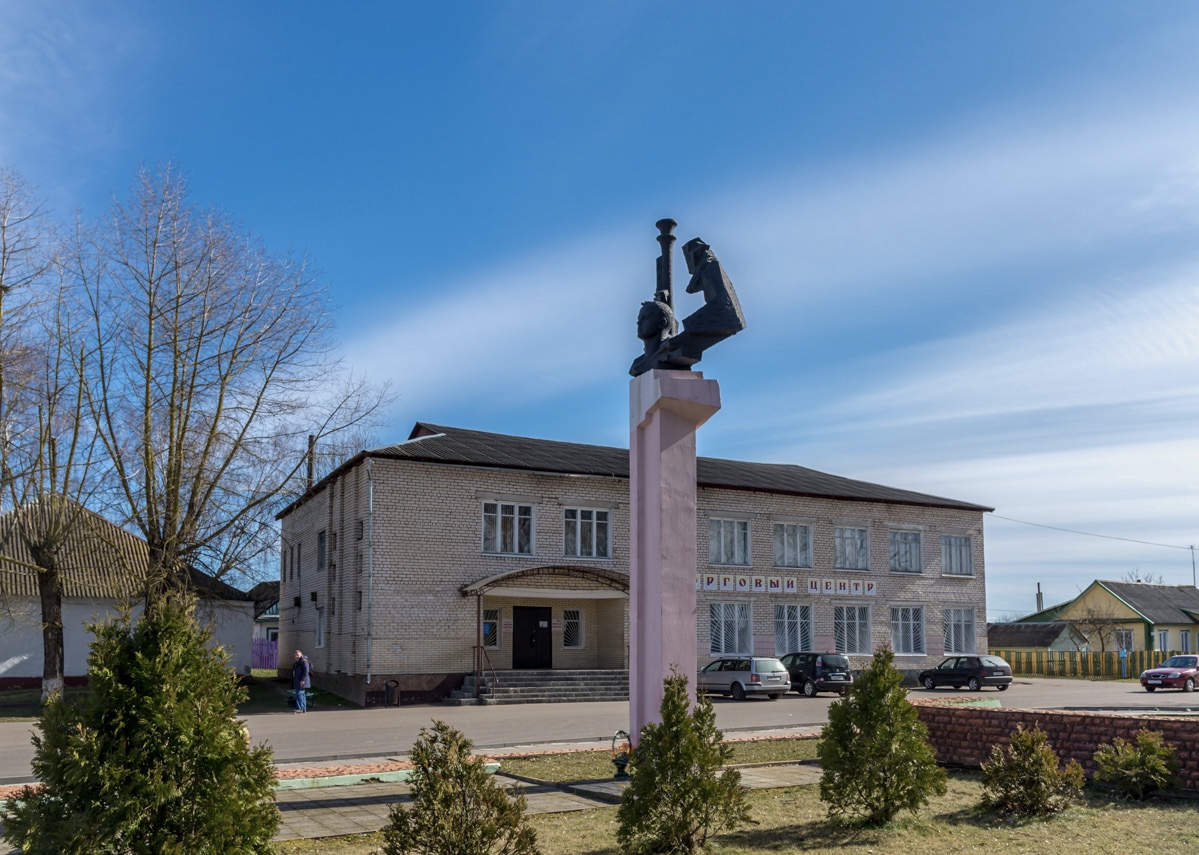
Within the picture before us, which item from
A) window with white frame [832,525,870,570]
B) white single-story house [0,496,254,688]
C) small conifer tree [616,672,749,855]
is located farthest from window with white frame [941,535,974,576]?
small conifer tree [616,672,749,855]

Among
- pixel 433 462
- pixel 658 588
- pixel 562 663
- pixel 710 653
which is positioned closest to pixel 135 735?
pixel 658 588

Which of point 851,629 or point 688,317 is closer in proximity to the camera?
point 688,317

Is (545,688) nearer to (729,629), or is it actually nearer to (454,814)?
(729,629)

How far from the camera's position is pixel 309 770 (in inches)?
520

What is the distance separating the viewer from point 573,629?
32344 mm

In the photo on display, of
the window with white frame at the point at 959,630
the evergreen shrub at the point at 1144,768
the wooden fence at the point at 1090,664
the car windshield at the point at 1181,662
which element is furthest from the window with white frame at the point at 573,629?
the wooden fence at the point at 1090,664

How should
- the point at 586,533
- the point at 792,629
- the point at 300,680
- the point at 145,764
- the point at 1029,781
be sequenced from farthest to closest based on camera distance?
the point at 792,629
the point at 586,533
the point at 300,680
the point at 1029,781
the point at 145,764

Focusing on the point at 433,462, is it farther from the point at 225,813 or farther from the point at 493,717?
the point at 225,813

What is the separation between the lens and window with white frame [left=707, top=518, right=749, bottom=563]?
34031mm

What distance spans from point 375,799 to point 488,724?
10.2m

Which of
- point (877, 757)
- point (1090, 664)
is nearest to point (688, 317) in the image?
point (877, 757)

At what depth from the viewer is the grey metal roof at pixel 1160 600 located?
59650 mm

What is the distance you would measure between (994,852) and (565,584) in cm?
2227

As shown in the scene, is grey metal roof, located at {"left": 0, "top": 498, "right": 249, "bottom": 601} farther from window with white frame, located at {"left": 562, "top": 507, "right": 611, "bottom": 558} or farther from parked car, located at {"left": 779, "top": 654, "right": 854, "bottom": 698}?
parked car, located at {"left": 779, "top": 654, "right": 854, "bottom": 698}
